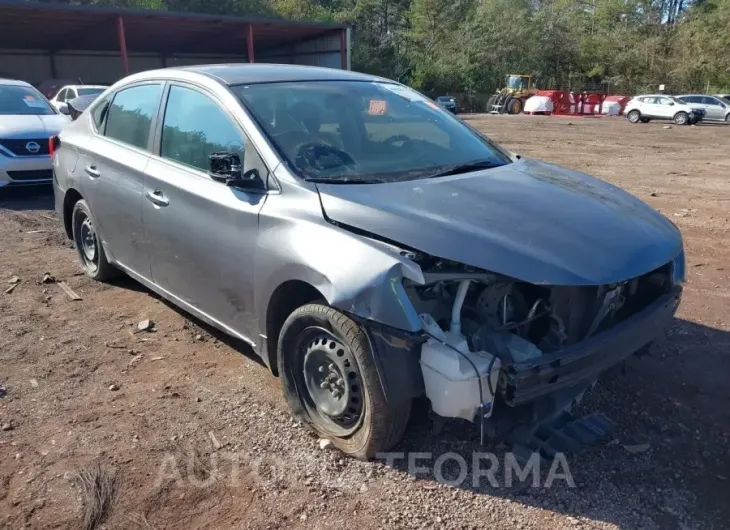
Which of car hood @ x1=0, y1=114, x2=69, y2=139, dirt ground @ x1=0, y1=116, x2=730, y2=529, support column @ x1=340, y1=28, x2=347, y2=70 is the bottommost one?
dirt ground @ x1=0, y1=116, x2=730, y2=529

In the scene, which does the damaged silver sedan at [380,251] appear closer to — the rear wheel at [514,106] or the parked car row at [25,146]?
the parked car row at [25,146]

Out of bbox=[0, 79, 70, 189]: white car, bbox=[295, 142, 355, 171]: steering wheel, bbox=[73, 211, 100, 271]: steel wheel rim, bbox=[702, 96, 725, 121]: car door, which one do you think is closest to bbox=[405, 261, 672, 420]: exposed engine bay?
bbox=[295, 142, 355, 171]: steering wheel

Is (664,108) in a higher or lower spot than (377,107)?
lower

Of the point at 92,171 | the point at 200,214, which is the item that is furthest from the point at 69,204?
the point at 200,214

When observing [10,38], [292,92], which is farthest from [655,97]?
[292,92]

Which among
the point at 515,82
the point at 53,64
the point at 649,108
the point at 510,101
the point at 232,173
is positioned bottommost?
the point at 510,101

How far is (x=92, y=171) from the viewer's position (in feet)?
16.3

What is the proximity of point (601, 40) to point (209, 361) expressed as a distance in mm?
56840

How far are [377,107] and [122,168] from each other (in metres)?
1.85

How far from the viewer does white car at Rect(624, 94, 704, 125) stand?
31.0 metres

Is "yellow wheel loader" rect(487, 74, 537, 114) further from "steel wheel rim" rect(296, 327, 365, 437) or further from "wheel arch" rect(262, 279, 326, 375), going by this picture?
"steel wheel rim" rect(296, 327, 365, 437)

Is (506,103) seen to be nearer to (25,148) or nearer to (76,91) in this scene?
(76,91)

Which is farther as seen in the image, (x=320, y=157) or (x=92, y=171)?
(x=92, y=171)

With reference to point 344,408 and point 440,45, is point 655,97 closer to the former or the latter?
point 440,45
